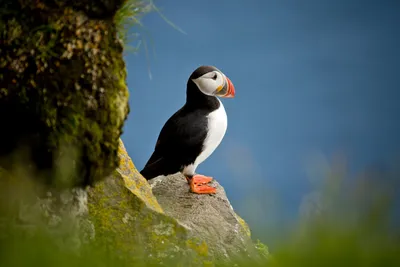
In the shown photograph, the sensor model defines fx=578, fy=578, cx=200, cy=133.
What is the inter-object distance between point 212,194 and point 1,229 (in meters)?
3.26

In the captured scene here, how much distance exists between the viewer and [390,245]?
245 cm

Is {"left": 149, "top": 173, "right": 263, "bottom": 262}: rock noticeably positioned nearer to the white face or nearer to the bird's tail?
the bird's tail

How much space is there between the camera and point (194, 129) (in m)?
6.51

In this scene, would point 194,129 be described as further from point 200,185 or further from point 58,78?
point 58,78

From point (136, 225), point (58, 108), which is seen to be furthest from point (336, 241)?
point (136, 225)

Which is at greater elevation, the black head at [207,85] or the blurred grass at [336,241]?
the black head at [207,85]

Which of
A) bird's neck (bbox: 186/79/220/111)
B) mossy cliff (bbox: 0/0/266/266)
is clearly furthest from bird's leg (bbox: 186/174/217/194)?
mossy cliff (bbox: 0/0/266/266)

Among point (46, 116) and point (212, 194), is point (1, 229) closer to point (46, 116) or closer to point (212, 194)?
point (46, 116)

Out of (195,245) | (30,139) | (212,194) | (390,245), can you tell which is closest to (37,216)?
(30,139)

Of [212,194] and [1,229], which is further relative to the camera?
[212,194]

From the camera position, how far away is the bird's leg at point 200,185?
6.81 meters

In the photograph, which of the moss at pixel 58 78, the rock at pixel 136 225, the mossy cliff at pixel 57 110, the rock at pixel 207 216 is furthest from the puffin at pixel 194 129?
the moss at pixel 58 78

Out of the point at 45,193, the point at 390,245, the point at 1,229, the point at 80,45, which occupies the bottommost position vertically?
the point at 1,229

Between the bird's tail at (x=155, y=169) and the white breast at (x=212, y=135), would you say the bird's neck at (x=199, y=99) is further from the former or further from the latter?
the bird's tail at (x=155, y=169)
